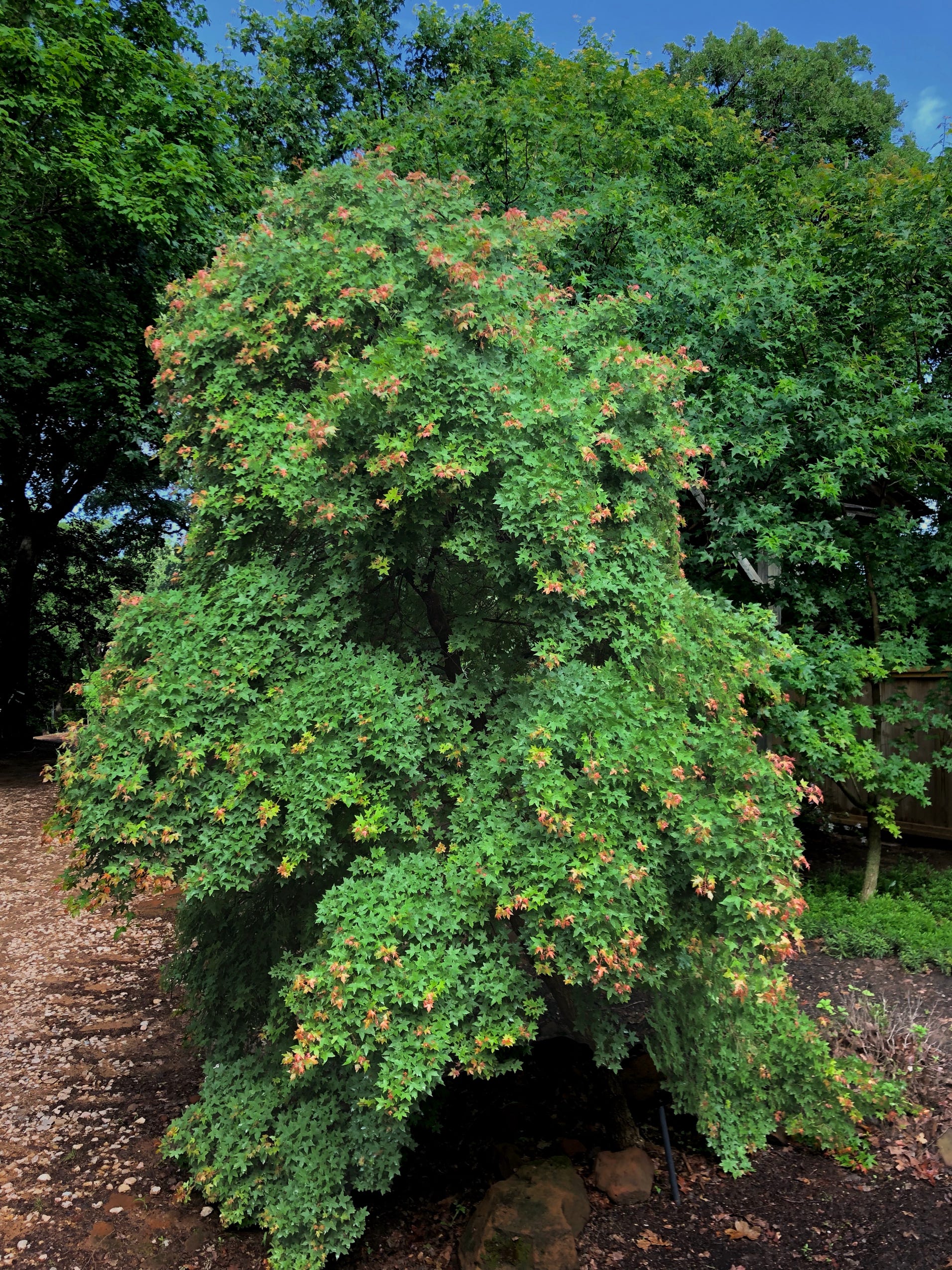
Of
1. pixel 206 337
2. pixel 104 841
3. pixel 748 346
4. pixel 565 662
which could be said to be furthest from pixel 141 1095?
pixel 748 346

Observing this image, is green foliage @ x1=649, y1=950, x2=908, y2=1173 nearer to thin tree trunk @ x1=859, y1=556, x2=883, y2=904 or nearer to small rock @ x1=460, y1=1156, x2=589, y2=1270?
small rock @ x1=460, y1=1156, x2=589, y2=1270

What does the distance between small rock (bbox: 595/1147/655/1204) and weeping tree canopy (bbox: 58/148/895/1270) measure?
0.46 metres

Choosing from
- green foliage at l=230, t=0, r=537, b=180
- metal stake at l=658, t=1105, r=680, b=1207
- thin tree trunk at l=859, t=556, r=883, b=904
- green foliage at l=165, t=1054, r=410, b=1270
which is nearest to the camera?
green foliage at l=165, t=1054, r=410, b=1270

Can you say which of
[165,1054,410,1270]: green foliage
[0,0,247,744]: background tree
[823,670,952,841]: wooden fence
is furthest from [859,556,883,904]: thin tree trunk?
[0,0,247,744]: background tree

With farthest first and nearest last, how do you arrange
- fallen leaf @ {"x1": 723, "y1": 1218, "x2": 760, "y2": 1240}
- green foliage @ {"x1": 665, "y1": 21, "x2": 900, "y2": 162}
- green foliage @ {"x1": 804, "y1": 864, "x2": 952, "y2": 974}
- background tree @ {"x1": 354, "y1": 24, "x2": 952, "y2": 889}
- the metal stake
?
green foliage @ {"x1": 665, "y1": 21, "x2": 900, "y2": 162}
background tree @ {"x1": 354, "y1": 24, "x2": 952, "y2": 889}
green foliage @ {"x1": 804, "y1": 864, "x2": 952, "y2": 974}
the metal stake
fallen leaf @ {"x1": 723, "y1": 1218, "x2": 760, "y2": 1240}

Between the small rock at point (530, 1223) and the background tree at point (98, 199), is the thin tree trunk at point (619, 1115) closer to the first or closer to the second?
the small rock at point (530, 1223)

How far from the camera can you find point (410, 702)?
3766mm

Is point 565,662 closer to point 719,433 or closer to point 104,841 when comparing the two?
point 104,841

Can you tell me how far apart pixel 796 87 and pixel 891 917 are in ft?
64.6

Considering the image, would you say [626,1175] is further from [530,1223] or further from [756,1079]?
[756,1079]

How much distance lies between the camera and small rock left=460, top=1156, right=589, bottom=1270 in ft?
12.9

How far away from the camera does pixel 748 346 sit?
321 inches

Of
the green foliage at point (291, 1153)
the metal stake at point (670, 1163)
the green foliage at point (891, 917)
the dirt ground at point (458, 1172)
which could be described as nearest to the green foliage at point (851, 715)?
the green foliage at point (891, 917)

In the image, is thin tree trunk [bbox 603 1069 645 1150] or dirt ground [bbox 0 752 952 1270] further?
thin tree trunk [bbox 603 1069 645 1150]
